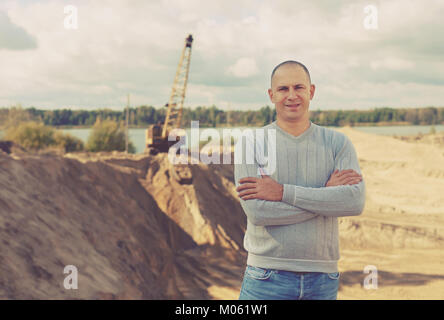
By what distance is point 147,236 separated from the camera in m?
16.8

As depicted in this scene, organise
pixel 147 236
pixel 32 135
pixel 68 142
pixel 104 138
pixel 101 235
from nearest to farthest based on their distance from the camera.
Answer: pixel 101 235, pixel 147 236, pixel 32 135, pixel 68 142, pixel 104 138

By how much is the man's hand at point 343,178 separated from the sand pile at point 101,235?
8.27 m

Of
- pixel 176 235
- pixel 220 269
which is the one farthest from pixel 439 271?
pixel 176 235

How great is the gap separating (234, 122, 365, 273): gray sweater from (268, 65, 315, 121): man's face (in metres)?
0.16

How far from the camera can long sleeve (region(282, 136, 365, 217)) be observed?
2.87m

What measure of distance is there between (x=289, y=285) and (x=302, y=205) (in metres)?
0.51

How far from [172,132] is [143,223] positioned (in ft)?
65.6

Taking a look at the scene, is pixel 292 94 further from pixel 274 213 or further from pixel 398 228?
pixel 398 228

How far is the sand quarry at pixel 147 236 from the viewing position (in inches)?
439

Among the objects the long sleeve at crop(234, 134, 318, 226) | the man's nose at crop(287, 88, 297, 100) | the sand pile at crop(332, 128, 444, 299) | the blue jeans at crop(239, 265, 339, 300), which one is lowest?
the sand pile at crop(332, 128, 444, 299)

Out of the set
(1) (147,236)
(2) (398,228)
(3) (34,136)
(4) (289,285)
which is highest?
(3) (34,136)

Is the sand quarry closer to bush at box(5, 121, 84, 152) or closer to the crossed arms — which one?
the crossed arms

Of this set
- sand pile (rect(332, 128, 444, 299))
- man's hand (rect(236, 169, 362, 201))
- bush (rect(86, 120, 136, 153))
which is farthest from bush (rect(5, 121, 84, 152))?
man's hand (rect(236, 169, 362, 201))

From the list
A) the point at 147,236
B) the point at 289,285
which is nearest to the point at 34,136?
the point at 147,236
